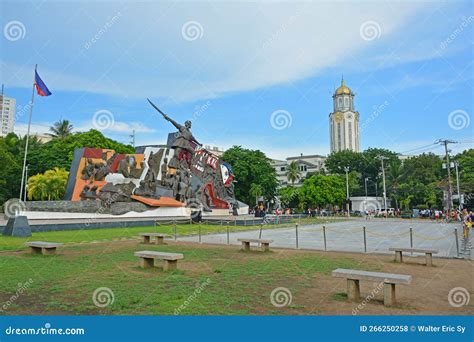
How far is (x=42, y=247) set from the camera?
1112 centimetres

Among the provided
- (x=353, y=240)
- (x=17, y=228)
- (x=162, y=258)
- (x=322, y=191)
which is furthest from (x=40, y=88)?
(x=322, y=191)

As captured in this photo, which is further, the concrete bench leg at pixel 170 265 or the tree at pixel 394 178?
the tree at pixel 394 178

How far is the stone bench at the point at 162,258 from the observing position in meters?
8.73

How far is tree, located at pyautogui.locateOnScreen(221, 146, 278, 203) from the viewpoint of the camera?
56.9 meters

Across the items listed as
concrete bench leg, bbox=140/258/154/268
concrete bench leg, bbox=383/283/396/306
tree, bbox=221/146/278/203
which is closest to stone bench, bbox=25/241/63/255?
concrete bench leg, bbox=140/258/154/268

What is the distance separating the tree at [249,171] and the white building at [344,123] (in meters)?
38.3

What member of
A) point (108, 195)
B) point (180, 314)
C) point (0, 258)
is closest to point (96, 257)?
point (0, 258)

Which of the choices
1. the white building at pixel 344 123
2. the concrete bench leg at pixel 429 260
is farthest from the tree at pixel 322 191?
the concrete bench leg at pixel 429 260

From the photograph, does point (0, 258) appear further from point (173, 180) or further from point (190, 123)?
point (190, 123)

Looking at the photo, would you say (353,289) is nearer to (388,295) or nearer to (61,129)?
(388,295)

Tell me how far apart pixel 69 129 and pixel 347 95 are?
6771 centimetres

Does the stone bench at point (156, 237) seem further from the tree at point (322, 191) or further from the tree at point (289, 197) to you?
the tree at point (289, 197)

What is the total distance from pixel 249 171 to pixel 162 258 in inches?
1927

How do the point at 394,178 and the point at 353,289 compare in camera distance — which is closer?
the point at 353,289
